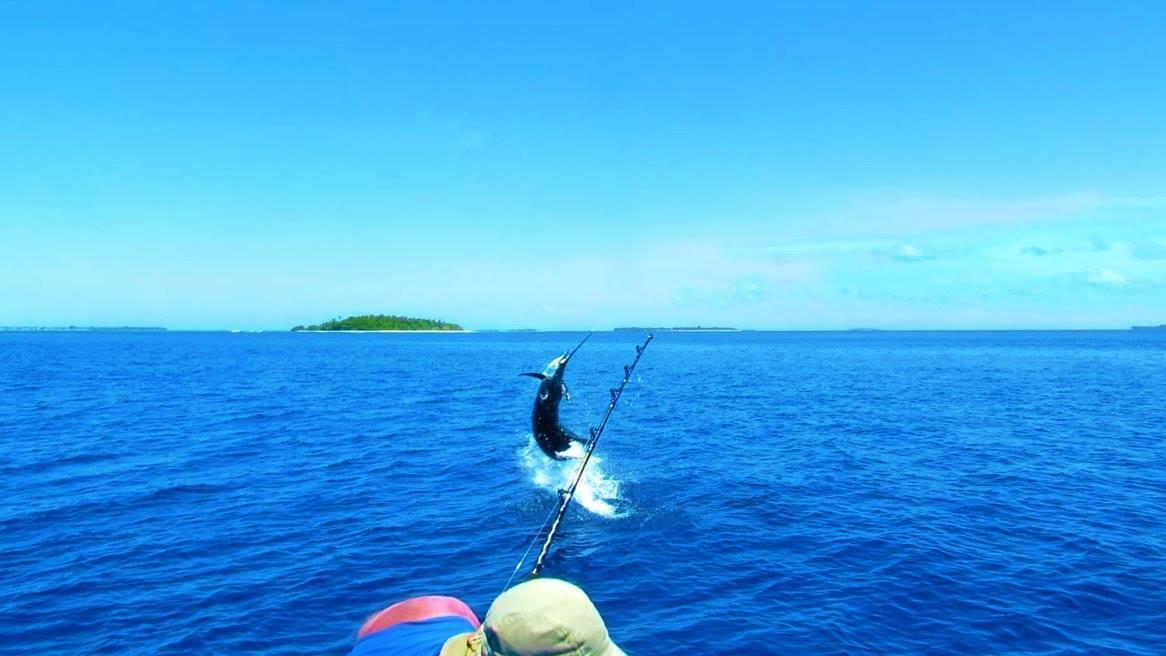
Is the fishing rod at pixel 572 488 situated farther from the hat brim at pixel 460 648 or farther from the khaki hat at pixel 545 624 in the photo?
the khaki hat at pixel 545 624

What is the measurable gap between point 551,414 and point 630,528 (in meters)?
4.65

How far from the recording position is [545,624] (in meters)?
3.54

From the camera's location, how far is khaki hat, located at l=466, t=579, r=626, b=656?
140 inches

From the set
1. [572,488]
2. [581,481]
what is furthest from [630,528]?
[572,488]

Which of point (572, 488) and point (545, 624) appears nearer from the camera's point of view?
point (545, 624)

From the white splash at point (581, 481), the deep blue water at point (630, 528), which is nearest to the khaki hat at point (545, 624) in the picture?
the deep blue water at point (630, 528)

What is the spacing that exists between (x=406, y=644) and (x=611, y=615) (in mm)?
8542

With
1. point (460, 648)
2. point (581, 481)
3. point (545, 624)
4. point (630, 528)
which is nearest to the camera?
point (545, 624)

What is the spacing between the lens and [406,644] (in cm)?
479

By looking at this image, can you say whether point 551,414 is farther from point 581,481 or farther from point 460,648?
point 460,648

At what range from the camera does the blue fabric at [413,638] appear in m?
4.70

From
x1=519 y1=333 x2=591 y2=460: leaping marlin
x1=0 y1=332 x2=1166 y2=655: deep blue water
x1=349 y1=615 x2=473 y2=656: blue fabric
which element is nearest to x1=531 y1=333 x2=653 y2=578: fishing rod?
x1=0 y1=332 x2=1166 y2=655: deep blue water

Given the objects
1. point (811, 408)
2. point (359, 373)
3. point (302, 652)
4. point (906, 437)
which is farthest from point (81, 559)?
point (359, 373)

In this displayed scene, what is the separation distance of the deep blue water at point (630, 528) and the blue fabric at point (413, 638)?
23.5ft
